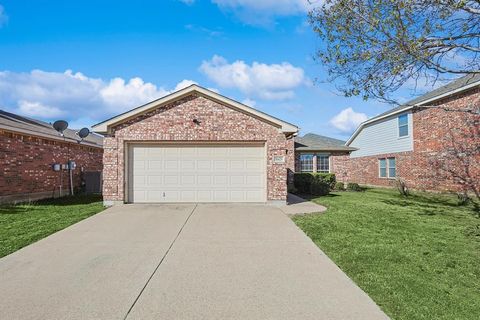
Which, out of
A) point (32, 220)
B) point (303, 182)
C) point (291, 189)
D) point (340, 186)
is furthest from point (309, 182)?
point (32, 220)

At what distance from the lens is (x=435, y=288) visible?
4.51 metres

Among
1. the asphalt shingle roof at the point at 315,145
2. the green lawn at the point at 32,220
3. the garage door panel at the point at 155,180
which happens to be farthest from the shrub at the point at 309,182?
the green lawn at the point at 32,220

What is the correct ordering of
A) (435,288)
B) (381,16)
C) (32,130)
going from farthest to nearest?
1. (32,130)
2. (381,16)
3. (435,288)

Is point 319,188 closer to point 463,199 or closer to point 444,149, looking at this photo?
point 463,199

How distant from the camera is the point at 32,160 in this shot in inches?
555

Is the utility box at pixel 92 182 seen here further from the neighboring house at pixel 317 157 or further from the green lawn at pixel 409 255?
the green lawn at pixel 409 255

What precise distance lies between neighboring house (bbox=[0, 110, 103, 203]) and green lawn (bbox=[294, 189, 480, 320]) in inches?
445

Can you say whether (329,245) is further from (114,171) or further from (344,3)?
(114,171)

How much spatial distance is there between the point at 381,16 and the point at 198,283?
7116 mm

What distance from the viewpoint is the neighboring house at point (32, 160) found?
1265 centimetres

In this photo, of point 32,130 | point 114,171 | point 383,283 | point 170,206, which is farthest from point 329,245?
point 32,130

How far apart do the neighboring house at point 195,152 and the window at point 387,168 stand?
1210cm

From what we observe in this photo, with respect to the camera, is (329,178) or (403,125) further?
(329,178)

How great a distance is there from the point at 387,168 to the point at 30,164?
20.8 metres
